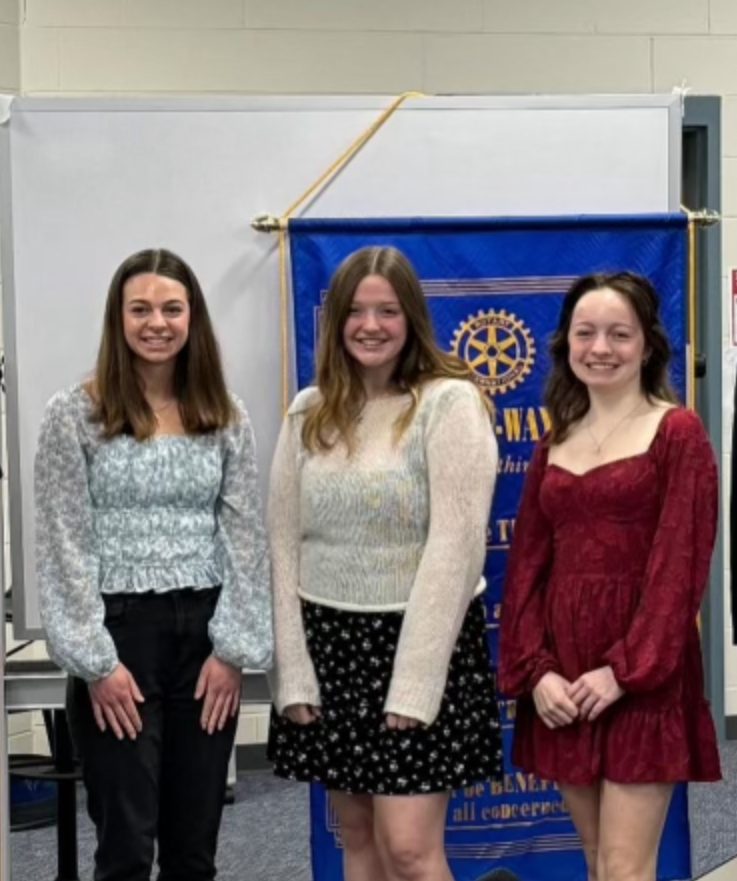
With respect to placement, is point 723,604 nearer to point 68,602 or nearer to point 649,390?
point 649,390

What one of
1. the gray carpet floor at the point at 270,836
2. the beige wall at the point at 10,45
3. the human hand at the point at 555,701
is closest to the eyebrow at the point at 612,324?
the human hand at the point at 555,701

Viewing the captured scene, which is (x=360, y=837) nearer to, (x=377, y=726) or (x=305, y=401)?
(x=377, y=726)

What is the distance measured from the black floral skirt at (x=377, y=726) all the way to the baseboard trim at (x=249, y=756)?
2.29 m

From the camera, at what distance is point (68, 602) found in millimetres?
2438

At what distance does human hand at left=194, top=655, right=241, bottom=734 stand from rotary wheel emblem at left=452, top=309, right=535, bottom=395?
0.83 meters

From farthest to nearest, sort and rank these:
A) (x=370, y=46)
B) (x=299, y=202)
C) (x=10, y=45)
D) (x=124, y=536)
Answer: (x=370, y=46)
(x=10, y=45)
(x=299, y=202)
(x=124, y=536)

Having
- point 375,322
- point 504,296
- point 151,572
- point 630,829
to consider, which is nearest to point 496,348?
point 504,296

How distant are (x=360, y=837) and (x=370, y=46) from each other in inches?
110

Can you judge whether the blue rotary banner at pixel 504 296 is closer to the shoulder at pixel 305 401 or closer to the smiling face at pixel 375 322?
the shoulder at pixel 305 401

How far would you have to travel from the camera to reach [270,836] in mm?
4211

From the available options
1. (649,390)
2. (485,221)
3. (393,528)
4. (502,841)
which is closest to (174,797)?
(393,528)

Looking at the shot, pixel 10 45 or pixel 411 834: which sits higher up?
pixel 10 45

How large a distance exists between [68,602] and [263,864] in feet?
5.77

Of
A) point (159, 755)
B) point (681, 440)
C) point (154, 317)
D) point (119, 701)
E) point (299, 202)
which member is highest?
point (299, 202)
